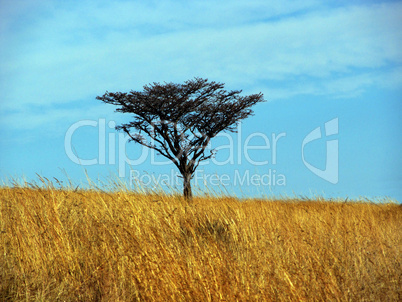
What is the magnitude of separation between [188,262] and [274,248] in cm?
154

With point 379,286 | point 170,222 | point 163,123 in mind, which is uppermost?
point 163,123

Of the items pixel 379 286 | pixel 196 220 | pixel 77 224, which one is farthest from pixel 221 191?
pixel 379 286

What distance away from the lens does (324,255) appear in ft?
18.5

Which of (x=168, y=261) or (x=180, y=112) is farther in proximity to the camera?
(x=180, y=112)

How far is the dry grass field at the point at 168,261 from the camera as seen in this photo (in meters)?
4.29

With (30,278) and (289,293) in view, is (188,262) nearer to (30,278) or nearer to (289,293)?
(289,293)

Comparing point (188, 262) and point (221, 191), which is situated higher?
point (221, 191)

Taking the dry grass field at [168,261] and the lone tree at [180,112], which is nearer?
the dry grass field at [168,261]

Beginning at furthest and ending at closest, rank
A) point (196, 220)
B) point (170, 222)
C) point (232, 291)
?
point (196, 220) < point (170, 222) < point (232, 291)

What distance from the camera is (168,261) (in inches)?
182

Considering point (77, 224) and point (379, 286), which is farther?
point (77, 224)

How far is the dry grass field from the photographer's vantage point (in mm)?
4289

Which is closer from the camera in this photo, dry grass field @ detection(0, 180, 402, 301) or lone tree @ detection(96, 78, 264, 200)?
dry grass field @ detection(0, 180, 402, 301)

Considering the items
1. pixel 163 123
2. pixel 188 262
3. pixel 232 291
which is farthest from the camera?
pixel 163 123
